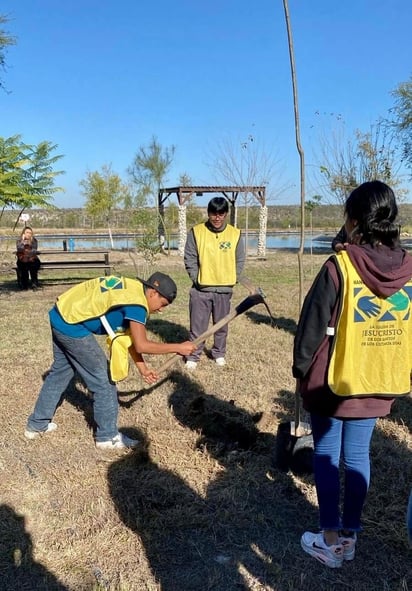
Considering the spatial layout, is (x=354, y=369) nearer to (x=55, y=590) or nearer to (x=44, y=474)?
(x=55, y=590)

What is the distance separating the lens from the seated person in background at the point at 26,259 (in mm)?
10930

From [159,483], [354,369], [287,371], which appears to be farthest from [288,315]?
[354,369]

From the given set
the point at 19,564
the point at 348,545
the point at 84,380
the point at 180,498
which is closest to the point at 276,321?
the point at 84,380

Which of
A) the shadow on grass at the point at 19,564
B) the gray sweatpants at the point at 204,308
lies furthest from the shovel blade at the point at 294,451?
the gray sweatpants at the point at 204,308

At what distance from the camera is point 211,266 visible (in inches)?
200

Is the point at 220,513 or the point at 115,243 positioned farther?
the point at 115,243

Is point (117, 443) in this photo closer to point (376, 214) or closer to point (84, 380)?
point (84, 380)

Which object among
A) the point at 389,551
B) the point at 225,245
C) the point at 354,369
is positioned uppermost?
the point at 225,245

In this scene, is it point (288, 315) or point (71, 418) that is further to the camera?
point (288, 315)

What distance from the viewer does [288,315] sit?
8312 mm

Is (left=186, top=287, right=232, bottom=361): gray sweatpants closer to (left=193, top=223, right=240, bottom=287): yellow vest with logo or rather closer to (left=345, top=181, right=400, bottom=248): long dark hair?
(left=193, top=223, right=240, bottom=287): yellow vest with logo

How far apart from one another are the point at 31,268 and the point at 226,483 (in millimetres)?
9212

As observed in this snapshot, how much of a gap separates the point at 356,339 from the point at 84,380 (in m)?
2.05

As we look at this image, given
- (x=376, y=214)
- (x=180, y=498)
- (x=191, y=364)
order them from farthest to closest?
(x=191, y=364), (x=180, y=498), (x=376, y=214)
